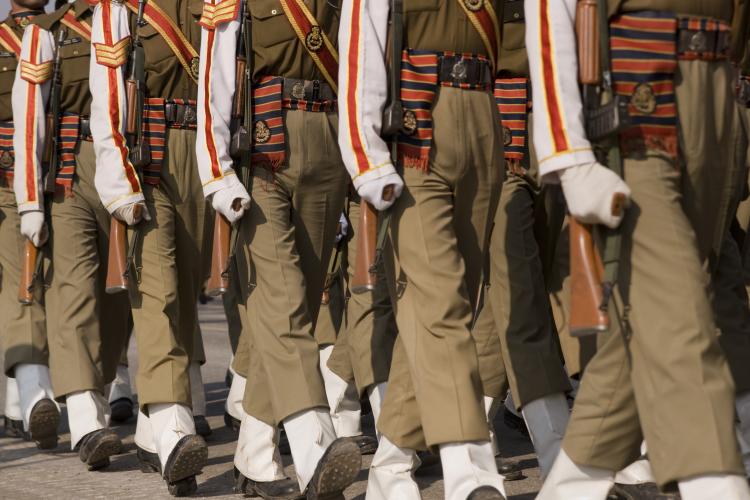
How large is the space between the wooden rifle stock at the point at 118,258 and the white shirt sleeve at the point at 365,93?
1.69m

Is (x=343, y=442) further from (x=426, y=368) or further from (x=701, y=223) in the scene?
(x=701, y=223)

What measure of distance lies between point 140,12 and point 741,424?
297 centimetres

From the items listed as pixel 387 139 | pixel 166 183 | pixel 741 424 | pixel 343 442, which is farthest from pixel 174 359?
pixel 741 424

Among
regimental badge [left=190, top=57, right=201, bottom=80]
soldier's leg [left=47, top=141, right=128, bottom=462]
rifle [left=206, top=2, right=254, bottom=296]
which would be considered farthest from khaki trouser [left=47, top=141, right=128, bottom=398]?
rifle [left=206, top=2, right=254, bottom=296]

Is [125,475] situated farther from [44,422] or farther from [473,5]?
[473,5]

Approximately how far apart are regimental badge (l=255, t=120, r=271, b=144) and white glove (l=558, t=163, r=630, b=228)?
171 centimetres

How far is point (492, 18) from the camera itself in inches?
189

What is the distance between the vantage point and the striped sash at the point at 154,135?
6172mm

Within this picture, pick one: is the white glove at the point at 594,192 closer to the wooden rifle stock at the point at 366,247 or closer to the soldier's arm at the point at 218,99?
the wooden rifle stock at the point at 366,247

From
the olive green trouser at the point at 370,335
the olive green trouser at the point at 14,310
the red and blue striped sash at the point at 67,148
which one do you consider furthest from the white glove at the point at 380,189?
the olive green trouser at the point at 14,310

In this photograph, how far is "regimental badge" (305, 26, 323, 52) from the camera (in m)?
5.45

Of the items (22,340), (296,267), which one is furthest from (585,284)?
(22,340)

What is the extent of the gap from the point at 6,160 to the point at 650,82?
462cm

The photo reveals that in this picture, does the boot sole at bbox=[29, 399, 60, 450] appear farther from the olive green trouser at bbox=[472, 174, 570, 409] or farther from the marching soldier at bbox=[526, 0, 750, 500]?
the marching soldier at bbox=[526, 0, 750, 500]
